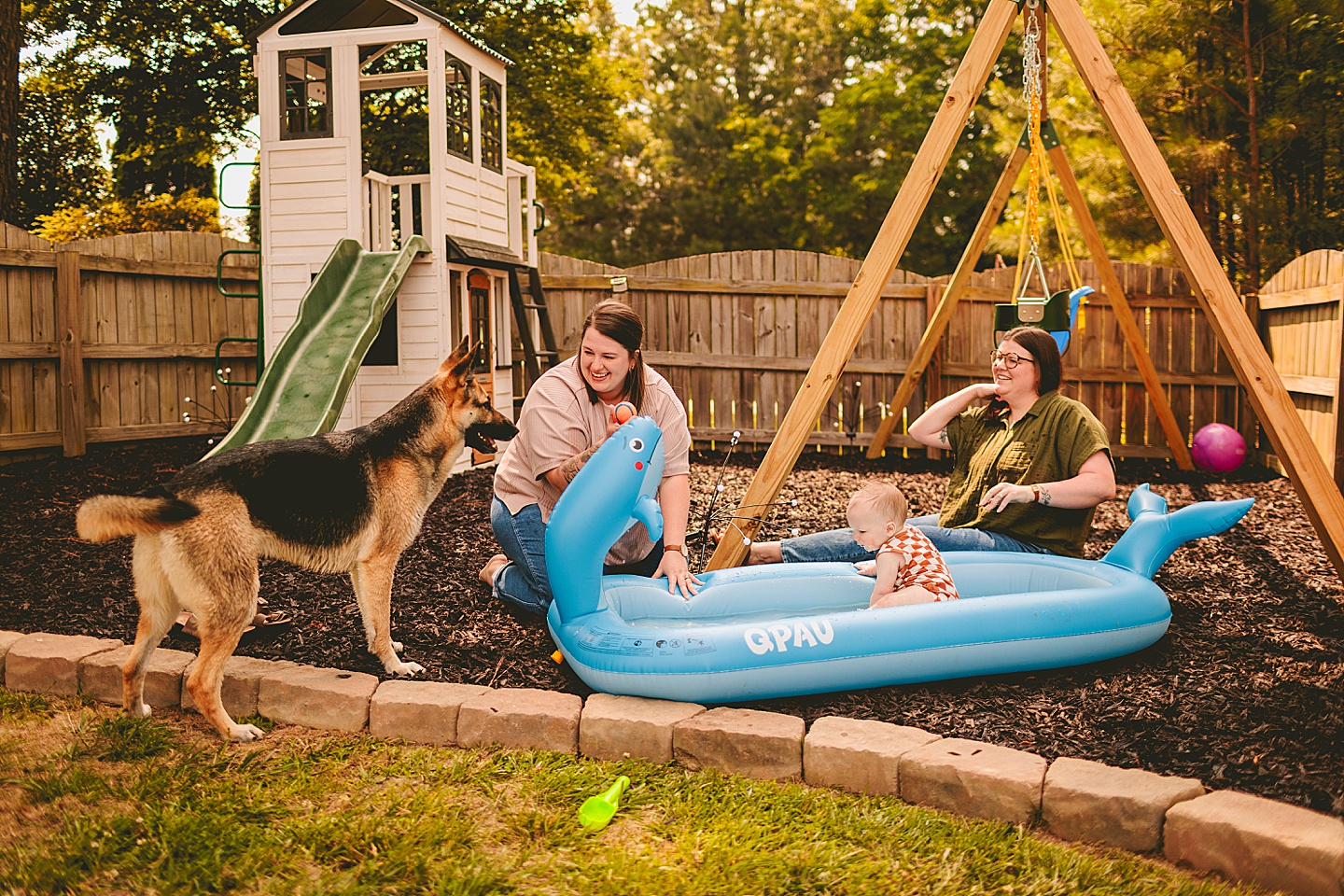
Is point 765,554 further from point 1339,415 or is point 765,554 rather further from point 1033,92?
point 1339,415

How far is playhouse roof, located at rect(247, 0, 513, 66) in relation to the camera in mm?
8648

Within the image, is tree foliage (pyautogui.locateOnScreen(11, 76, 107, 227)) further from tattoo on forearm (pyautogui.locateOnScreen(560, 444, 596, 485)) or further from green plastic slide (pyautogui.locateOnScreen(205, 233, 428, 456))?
tattoo on forearm (pyautogui.locateOnScreen(560, 444, 596, 485))

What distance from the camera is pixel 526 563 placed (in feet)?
13.5

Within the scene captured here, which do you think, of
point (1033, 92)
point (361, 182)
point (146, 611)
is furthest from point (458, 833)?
point (361, 182)

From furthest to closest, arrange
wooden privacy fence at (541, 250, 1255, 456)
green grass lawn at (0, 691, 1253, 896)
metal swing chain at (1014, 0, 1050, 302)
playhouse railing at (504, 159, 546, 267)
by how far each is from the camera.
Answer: playhouse railing at (504, 159, 546, 267)
wooden privacy fence at (541, 250, 1255, 456)
metal swing chain at (1014, 0, 1050, 302)
green grass lawn at (0, 691, 1253, 896)

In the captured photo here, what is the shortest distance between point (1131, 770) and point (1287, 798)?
390 millimetres

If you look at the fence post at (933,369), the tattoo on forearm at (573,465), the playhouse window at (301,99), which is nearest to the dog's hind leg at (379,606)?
the tattoo on forearm at (573,465)

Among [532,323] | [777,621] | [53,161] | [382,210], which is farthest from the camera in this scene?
[53,161]

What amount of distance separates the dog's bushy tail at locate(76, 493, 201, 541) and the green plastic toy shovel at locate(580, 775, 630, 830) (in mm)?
1584

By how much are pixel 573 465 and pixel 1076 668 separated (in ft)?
6.74

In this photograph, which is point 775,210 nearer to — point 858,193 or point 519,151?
point 858,193

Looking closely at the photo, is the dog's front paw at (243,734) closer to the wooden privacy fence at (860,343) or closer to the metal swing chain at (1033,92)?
the metal swing chain at (1033,92)

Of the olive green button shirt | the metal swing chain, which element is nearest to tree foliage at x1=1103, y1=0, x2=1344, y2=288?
the metal swing chain

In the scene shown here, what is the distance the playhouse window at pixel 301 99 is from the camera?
344 inches
